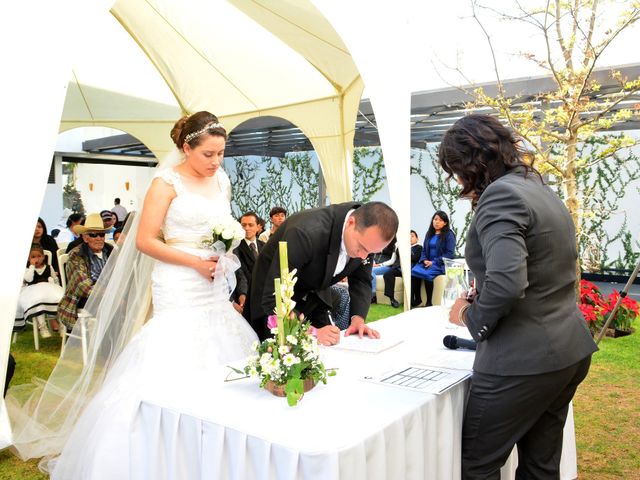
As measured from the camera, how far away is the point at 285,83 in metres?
7.32

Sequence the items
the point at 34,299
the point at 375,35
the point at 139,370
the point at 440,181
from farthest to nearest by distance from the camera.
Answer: the point at 440,181
the point at 34,299
the point at 375,35
the point at 139,370

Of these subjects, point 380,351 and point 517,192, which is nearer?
point 517,192

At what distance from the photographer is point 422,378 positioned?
2.18 m

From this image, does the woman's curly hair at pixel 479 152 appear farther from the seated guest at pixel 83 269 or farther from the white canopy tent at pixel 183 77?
the seated guest at pixel 83 269

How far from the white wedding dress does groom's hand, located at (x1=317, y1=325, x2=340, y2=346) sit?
73 cm

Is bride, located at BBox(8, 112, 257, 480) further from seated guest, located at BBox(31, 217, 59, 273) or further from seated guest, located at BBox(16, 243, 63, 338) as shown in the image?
seated guest, located at BBox(31, 217, 59, 273)

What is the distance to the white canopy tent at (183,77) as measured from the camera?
287 centimetres

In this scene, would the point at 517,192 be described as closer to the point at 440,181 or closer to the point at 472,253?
the point at 472,253

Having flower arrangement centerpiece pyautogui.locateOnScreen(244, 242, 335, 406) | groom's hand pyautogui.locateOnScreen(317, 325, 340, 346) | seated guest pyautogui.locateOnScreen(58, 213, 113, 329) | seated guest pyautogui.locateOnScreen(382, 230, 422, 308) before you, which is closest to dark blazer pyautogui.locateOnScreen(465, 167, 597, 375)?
flower arrangement centerpiece pyautogui.locateOnScreen(244, 242, 335, 406)

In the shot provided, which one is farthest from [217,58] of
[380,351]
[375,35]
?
[380,351]

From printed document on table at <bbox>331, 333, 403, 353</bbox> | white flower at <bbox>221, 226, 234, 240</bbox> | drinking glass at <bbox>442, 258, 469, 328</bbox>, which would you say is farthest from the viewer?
white flower at <bbox>221, 226, 234, 240</bbox>

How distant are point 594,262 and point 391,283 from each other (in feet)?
12.7

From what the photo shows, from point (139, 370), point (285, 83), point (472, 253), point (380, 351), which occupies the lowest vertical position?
point (139, 370)

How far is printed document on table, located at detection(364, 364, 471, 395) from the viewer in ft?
6.75
